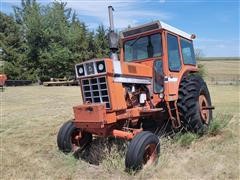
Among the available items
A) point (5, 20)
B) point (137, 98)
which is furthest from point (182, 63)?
point (5, 20)

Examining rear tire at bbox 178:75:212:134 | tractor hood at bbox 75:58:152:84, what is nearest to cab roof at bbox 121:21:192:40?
tractor hood at bbox 75:58:152:84

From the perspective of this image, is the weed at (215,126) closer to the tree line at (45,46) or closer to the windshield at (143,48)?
the windshield at (143,48)

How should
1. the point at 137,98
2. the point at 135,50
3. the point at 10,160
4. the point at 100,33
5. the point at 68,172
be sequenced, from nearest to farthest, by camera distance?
the point at 68,172
the point at 10,160
the point at 137,98
the point at 135,50
the point at 100,33

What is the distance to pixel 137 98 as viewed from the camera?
6.85 metres

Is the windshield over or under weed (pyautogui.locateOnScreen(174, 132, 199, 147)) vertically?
over

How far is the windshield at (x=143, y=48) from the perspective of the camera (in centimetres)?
714

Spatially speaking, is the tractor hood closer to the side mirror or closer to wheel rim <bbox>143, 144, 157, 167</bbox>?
the side mirror

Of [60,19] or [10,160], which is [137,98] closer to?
[10,160]

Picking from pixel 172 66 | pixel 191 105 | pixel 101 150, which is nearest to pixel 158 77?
pixel 172 66

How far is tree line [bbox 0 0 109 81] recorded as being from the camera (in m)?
35.8

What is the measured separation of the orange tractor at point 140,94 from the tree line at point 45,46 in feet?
93.2

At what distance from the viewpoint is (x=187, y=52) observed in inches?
327

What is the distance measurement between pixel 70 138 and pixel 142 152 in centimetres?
177

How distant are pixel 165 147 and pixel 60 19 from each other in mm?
34616
